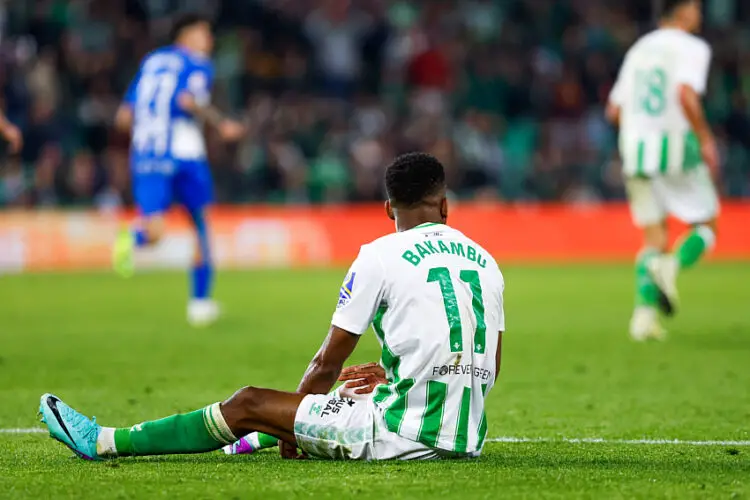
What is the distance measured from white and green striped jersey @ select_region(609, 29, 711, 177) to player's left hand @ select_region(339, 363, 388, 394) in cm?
578

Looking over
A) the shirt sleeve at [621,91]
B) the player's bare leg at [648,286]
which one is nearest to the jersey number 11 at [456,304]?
the player's bare leg at [648,286]

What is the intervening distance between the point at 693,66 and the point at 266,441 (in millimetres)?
6059

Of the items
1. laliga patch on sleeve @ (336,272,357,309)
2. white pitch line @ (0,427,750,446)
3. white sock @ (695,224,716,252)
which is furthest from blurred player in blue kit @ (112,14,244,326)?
laliga patch on sleeve @ (336,272,357,309)

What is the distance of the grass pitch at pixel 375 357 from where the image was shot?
4738 millimetres

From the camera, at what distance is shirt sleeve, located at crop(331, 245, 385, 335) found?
16.3 feet

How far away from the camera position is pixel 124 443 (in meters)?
5.21

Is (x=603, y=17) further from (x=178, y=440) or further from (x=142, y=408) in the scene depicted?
(x=178, y=440)

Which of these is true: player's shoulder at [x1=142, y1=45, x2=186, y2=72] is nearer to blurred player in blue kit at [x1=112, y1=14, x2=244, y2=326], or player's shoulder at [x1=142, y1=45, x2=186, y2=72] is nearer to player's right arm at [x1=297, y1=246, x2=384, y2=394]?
blurred player in blue kit at [x1=112, y1=14, x2=244, y2=326]

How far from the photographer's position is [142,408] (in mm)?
7035

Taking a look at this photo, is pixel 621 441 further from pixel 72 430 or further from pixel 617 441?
pixel 72 430

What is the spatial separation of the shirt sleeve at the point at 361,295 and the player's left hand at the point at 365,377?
33 centimetres

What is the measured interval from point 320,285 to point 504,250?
4.49 m

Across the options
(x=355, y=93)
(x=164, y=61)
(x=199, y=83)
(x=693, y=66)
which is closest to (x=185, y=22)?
(x=164, y=61)

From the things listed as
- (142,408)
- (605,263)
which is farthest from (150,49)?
(142,408)
